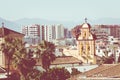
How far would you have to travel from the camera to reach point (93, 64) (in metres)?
71.1

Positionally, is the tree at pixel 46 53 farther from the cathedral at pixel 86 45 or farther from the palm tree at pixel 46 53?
the cathedral at pixel 86 45

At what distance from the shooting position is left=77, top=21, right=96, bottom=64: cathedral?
73.4 m

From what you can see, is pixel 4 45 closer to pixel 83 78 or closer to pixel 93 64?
pixel 93 64

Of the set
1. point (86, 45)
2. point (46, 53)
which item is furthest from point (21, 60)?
point (86, 45)

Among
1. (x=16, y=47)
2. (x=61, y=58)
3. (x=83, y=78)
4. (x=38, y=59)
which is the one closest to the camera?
(x=83, y=78)

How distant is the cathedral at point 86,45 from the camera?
73438 millimetres

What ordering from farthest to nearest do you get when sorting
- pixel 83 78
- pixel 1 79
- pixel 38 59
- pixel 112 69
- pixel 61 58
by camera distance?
pixel 61 58, pixel 38 59, pixel 1 79, pixel 112 69, pixel 83 78

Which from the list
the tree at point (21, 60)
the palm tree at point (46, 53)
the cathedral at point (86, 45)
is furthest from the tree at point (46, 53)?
the cathedral at point (86, 45)

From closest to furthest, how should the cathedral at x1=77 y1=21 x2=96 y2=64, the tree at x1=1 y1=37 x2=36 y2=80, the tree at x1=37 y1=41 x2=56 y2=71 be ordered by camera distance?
the tree at x1=1 y1=37 x2=36 y2=80
the tree at x1=37 y1=41 x2=56 y2=71
the cathedral at x1=77 y1=21 x2=96 y2=64

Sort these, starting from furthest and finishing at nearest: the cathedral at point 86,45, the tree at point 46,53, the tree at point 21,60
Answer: the cathedral at point 86,45 → the tree at point 46,53 → the tree at point 21,60

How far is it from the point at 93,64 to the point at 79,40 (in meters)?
5.07

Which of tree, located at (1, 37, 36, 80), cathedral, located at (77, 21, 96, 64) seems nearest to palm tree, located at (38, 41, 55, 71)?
tree, located at (1, 37, 36, 80)

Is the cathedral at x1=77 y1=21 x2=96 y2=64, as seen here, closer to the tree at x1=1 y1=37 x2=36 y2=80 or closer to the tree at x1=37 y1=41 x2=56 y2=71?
the tree at x1=37 y1=41 x2=56 y2=71

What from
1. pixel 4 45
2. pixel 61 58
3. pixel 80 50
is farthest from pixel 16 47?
pixel 80 50
